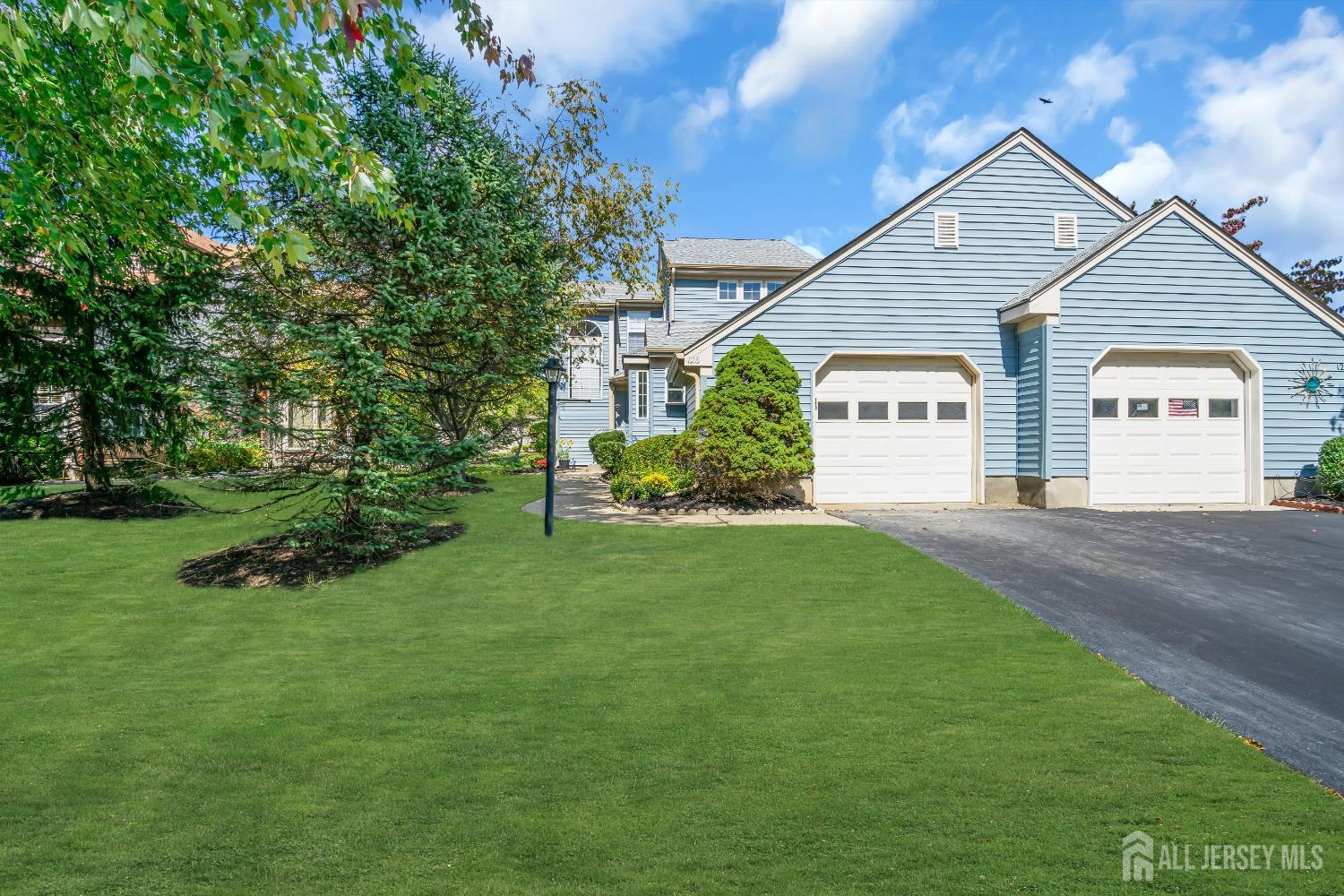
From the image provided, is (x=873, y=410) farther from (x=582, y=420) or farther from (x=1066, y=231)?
(x=582, y=420)

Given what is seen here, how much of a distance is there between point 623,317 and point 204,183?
2607 cm

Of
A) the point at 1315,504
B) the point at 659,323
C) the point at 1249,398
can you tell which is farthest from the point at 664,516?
the point at 659,323

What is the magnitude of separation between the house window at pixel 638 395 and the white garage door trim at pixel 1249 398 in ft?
56.5

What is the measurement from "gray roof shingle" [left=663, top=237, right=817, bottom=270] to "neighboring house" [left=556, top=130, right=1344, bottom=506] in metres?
16.1

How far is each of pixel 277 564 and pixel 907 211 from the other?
13.2m

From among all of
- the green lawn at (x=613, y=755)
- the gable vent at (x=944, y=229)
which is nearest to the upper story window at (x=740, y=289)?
the gable vent at (x=944, y=229)

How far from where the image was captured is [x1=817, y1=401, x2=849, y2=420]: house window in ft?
52.1

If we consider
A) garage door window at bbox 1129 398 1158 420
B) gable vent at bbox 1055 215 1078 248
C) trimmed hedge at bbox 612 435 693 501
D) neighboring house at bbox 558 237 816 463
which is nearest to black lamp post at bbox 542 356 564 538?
trimmed hedge at bbox 612 435 693 501

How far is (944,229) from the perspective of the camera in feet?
52.6

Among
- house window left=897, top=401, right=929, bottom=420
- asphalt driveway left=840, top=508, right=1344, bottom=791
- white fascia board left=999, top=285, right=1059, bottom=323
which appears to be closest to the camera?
asphalt driveway left=840, top=508, right=1344, bottom=791

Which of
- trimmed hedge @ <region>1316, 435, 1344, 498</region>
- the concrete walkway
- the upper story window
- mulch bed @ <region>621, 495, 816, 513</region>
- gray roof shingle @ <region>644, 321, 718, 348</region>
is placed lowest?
the concrete walkway

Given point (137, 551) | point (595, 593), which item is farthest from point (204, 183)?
point (595, 593)

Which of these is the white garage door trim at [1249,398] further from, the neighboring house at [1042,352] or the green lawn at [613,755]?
the green lawn at [613,755]

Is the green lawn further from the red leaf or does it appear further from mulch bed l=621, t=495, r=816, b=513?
mulch bed l=621, t=495, r=816, b=513
